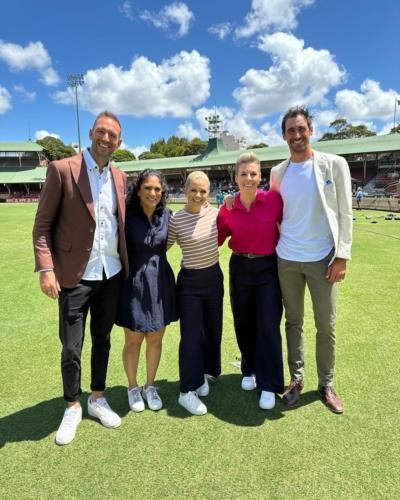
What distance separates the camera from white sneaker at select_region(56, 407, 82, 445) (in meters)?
Result: 2.70

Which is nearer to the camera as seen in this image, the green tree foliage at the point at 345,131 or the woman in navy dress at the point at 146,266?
the woman in navy dress at the point at 146,266

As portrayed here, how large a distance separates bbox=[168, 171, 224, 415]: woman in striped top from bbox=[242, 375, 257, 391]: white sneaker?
0.35 m

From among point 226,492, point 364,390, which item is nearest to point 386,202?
point 364,390

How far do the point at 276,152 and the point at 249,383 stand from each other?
41431mm

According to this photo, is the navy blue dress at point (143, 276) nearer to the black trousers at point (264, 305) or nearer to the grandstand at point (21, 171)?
the black trousers at point (264, 305)

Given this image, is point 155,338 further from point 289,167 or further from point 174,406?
point 289,167

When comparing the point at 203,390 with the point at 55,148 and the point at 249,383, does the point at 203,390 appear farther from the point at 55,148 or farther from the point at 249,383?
the point at 55,148

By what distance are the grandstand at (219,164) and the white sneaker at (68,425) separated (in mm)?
17649

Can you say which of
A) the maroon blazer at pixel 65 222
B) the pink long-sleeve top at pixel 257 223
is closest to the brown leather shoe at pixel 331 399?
the pink long-sleeve top at pixel 257 223

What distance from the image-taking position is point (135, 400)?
316 cm

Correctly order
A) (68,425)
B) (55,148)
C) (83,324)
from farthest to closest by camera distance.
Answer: (55,148) < (83,324) < (68,425)

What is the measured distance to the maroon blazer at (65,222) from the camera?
266 centimetres

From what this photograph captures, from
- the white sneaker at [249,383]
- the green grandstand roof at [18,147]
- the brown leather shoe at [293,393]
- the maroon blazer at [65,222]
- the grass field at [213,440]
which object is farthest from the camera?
the green grandstand roof at [18,147]

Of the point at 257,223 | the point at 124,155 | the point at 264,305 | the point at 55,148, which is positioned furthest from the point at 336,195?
the point at 124,155
